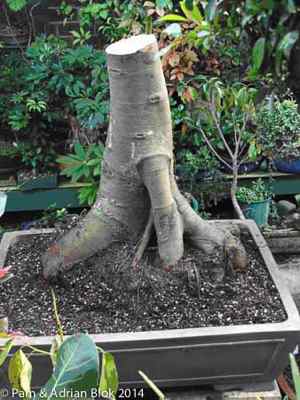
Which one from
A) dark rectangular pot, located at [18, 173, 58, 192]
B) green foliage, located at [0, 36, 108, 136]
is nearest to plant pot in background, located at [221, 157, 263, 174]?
green foliage, located at [0, 36, 108, 136]

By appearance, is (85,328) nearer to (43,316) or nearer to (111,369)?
(43,316)

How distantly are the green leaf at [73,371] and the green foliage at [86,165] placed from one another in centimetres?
185

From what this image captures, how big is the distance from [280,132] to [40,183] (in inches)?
49.3

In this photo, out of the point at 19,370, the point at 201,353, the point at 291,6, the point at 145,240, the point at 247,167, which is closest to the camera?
the point at 291,6

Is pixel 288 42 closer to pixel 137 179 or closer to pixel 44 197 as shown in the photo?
pixel 137 179

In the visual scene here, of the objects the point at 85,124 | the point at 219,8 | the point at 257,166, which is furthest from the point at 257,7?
the point at 257,166

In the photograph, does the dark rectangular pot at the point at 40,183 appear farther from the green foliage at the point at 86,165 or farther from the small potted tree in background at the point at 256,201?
the small potted tree in background at the point at 256,201

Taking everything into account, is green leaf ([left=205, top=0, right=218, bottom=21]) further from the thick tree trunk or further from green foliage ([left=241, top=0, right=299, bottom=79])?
the thick tree trunk

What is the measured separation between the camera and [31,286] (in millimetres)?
2010

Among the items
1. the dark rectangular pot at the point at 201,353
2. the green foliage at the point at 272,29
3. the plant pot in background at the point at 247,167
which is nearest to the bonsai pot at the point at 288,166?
the plant pot in background at the point at 247,167

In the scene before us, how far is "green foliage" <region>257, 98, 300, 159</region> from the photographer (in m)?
2.92

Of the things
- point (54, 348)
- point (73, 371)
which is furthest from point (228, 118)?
point (73, 371)

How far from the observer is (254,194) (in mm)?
3084

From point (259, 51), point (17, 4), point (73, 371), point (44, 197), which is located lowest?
point (44, 197)
